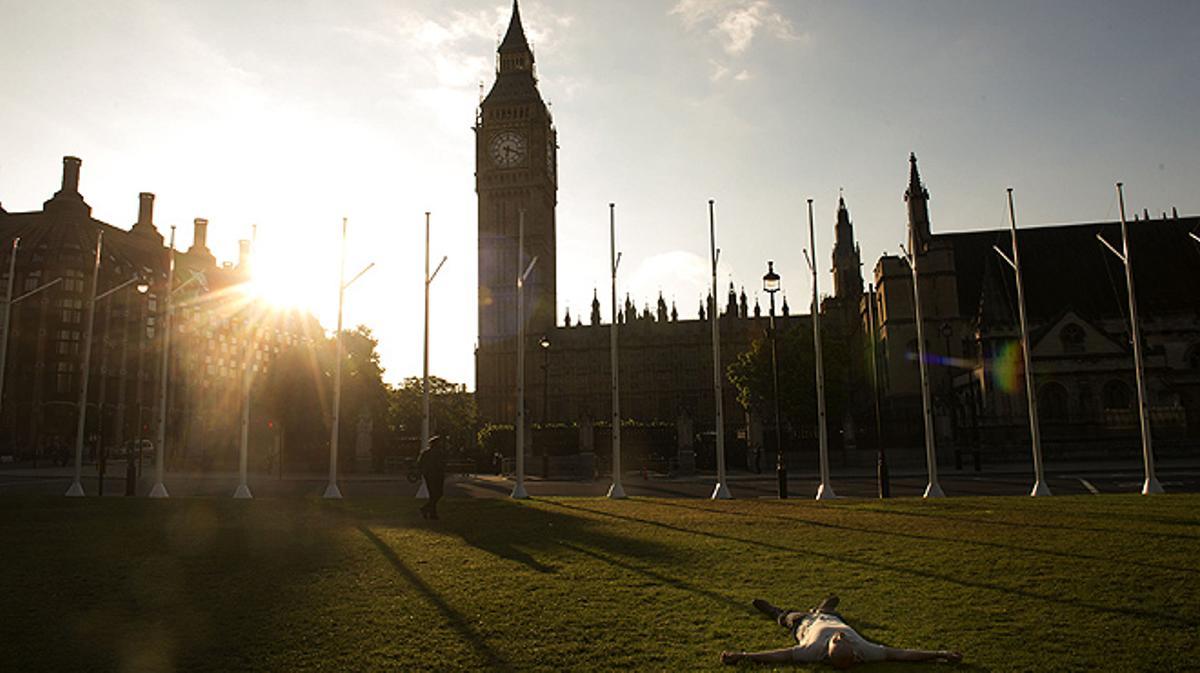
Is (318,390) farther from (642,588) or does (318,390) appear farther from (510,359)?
(510,359)

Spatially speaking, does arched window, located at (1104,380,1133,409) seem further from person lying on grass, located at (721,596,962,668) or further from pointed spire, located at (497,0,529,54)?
pointed spire, located at (497,0,529,54)

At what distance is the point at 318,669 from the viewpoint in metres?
7.79

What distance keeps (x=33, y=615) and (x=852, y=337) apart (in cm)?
8799

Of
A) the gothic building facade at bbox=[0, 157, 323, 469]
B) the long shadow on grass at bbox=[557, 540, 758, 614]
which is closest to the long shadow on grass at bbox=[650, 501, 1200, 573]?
the long shadow on grass at bbox=[557, 540, 758, 614]

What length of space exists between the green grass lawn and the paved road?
32.1ft

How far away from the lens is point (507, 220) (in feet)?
348

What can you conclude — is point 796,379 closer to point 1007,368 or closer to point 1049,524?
point 1007,368

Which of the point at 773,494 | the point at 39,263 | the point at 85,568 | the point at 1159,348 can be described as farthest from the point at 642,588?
the point at 39,263

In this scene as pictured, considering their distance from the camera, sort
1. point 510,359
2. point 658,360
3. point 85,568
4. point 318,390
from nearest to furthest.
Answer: point 85,568
point 318,390
point 510,359
point 658,360

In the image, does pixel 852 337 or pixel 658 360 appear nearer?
pixel 852 337

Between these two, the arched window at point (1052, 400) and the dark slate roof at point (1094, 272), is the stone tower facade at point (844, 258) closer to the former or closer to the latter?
the dark slate roof at point (1094, 272)

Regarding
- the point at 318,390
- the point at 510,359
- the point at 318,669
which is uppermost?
the point at 510,359

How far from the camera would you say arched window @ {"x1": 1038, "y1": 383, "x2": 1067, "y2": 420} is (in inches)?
2055

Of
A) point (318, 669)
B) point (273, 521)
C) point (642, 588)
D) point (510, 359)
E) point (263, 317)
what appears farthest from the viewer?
point (510, 359)
